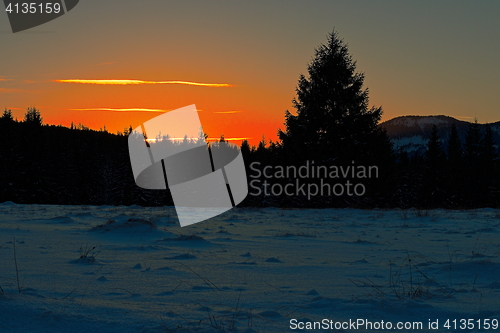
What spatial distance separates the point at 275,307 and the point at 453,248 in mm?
4734

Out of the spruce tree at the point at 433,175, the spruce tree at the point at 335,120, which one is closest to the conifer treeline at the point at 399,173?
the spruce tree at the point at 433,175

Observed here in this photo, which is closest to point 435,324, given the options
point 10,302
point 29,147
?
point 10,302

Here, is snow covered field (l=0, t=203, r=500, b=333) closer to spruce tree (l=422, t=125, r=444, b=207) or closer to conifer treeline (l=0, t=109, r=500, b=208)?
conifer treeline (l=0, t=109, r=500, b=208)

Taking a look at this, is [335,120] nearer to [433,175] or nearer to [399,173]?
[399,173]

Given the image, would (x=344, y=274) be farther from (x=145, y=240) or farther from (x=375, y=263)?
(x=145, y=240)

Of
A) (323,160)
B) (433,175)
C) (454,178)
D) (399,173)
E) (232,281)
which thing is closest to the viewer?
(232,281)

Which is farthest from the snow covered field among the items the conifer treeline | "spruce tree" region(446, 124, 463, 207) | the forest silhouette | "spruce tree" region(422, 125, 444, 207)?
"spruce tree" region(446, 124, 463, 207)

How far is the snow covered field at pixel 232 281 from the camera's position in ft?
9.45

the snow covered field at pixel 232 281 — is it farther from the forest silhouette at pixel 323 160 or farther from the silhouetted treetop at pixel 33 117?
the silhouetted treetop at pixel 33 117

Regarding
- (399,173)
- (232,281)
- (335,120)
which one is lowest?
(232,281)

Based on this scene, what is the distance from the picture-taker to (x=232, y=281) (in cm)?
435

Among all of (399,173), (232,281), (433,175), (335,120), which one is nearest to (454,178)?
(433,175)

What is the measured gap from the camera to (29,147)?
54219 millimetres

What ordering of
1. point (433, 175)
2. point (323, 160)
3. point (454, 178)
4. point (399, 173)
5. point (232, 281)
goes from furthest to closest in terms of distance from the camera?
point (454, 178) → point (433, 175) → point (399, 173) → point (323, 160) → point (232, 281)
